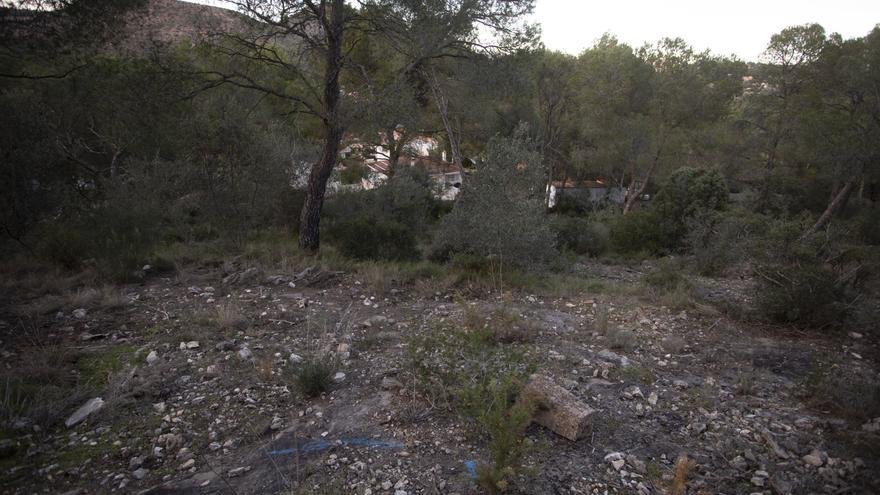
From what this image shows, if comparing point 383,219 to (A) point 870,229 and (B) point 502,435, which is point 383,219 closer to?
(B) point 502,435

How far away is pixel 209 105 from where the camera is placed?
9.35 metres

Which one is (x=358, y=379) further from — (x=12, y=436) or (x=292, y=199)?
(x=292, y=199)

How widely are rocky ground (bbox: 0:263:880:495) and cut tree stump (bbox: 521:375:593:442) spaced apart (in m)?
0.09

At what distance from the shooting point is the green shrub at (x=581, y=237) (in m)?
13.8

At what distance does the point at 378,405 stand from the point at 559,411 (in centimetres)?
145

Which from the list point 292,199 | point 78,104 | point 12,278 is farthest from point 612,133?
point 12,278

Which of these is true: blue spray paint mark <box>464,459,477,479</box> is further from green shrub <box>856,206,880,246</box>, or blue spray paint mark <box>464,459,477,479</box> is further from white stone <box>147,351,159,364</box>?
green shrub <box>856,206,880,246</box>

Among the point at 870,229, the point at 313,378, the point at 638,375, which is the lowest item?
the point at 313,378

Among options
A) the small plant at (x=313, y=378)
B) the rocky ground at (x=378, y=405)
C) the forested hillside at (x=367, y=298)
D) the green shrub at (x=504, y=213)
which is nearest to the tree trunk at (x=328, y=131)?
the forested hillside at (x=367, y=298)

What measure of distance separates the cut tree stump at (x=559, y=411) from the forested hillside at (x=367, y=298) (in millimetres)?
21

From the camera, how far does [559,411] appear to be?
3.47 m

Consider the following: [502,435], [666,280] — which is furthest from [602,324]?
[502,435]

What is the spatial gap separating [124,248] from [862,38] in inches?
890

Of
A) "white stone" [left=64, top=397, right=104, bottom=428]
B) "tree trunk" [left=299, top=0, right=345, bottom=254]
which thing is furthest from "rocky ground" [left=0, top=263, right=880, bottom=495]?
"tree trunk" [left=299, top=0, right=345, bottom=254]
